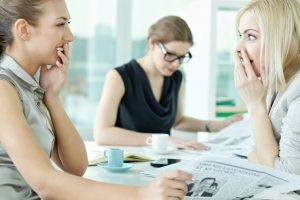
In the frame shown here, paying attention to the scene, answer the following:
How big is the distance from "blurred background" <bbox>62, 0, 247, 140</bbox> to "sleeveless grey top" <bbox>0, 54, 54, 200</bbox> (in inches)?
88.1

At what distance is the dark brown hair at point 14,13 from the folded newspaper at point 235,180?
65cm

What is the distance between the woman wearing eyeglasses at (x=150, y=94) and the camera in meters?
2.48

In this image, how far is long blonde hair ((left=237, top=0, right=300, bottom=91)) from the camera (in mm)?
1523

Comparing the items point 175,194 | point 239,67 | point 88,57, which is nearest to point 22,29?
point 175,194

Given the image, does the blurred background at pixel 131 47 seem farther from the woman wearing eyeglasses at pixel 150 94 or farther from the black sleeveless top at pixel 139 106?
the black sleeveless top at pixel 139 106

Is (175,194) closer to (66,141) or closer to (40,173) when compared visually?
(40,173)

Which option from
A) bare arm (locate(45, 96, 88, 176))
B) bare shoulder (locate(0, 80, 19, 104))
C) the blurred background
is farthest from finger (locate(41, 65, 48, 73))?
the blurred background

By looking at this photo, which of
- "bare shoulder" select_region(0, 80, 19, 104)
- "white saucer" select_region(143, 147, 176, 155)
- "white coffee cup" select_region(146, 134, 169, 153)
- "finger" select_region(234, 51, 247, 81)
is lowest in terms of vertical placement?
"white saucer" select_region(143, 147, 176, 155)

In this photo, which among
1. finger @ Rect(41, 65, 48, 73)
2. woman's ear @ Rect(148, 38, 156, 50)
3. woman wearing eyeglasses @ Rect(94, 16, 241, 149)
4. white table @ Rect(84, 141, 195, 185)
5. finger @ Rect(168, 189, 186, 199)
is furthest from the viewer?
woman's ear @ Rect(148, 38, 156, 50)

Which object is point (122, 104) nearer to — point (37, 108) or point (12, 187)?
point (37, 108)

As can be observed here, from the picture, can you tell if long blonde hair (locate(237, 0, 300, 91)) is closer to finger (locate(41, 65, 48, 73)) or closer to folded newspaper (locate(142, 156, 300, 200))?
folded newspaper (locate(142, 156, 300, 200))

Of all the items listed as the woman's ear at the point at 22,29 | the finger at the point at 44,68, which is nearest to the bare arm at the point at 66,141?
the finger at the point at 44,68

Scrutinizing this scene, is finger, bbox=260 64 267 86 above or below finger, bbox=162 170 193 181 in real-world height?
above

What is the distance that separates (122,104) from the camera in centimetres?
263
